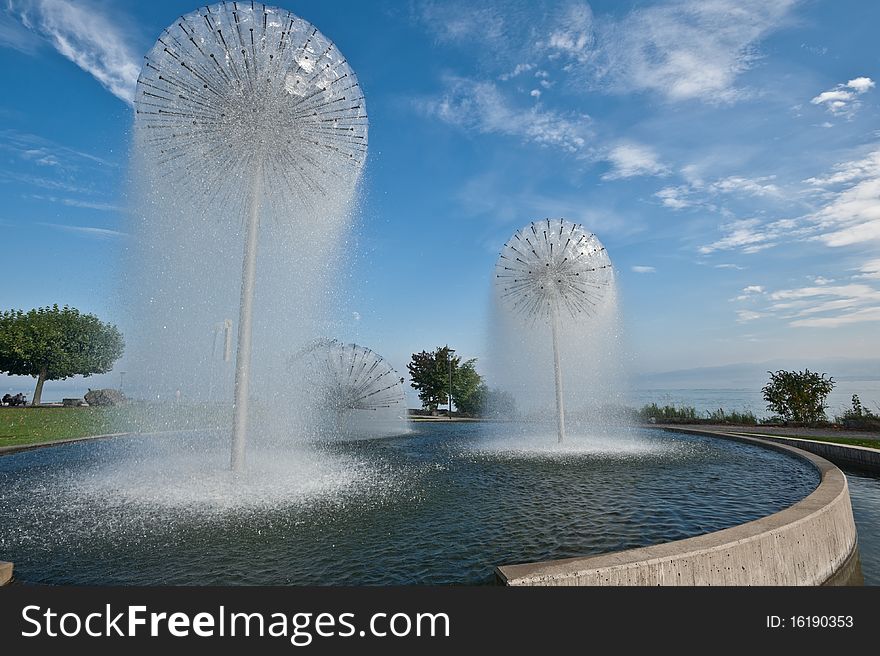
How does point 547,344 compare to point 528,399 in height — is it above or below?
above

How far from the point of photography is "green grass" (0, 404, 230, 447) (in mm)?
24219

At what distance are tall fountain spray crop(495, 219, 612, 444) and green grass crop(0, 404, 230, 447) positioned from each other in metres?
16.9

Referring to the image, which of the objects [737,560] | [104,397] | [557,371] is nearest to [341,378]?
[557,371]

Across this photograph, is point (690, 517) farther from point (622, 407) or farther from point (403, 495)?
point (622, 407)

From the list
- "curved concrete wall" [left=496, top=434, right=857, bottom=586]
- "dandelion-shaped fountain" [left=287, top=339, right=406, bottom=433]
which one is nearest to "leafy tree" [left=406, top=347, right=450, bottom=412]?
"dandelion-shaped fountain" [left=287, top=339, right=406, bottom=433]

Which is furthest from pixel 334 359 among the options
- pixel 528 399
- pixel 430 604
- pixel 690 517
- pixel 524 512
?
pixel 430 604

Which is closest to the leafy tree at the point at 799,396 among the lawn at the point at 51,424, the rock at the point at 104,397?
the lawn at the point at 51,424

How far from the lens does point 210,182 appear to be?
15969mm

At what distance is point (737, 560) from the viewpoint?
23.4 feet

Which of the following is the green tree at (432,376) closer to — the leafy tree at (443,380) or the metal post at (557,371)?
the leafy tree at (443,380)

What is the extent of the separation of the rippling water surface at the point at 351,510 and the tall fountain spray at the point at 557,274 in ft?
27.3

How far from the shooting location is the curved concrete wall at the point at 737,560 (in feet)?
20.8

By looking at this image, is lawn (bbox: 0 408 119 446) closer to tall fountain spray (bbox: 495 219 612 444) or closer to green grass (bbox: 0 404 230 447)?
green grass (bbox: 0 404 230 447)

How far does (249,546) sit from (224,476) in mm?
6115
